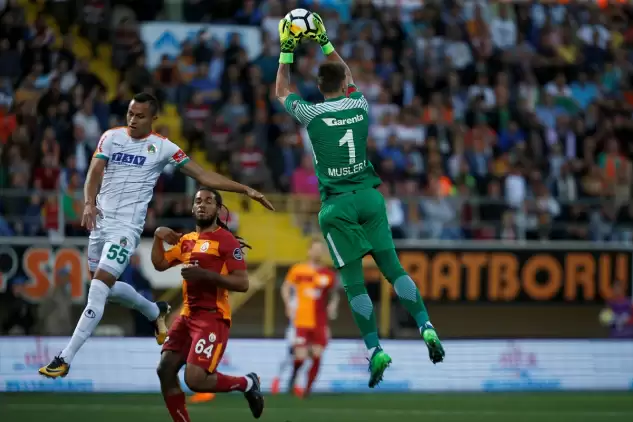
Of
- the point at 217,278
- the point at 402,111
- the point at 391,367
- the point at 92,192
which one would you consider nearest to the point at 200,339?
the point at 217,278

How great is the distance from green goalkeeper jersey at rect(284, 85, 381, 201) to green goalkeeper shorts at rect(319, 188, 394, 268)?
0.37ft

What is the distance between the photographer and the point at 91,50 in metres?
22.2

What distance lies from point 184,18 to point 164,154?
12.3 metres

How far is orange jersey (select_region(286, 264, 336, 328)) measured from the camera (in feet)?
58.2

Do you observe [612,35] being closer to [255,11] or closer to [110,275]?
[255,11]

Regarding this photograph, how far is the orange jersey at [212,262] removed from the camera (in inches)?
429

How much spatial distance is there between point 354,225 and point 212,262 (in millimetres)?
1288

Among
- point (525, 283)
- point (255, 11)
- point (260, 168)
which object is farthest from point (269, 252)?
point (255, 11)

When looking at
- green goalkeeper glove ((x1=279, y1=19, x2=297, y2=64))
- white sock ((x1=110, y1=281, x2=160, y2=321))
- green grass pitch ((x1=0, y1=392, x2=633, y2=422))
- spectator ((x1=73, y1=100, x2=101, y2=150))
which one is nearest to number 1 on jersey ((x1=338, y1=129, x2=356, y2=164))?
green goalkeeper glove ((x1=279, y1=19, x2=297, y2=64))

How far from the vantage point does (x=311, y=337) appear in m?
17.5

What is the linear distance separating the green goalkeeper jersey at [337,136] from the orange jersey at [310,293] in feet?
22.6

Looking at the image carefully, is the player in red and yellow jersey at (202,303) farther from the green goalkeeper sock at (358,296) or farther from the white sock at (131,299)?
the green goalkeeper sock at (358,296)

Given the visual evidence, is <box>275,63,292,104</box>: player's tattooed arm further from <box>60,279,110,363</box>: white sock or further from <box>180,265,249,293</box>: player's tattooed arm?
<box>60,279,110,363</box>: white sock

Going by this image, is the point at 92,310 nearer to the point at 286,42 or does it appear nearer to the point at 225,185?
the point at 225,185
